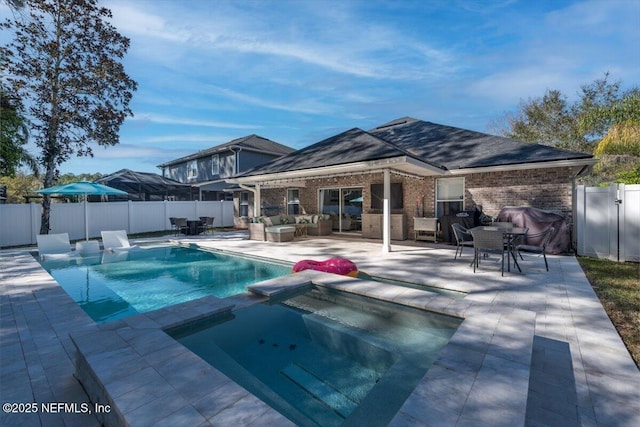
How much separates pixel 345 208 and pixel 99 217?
12.3 m

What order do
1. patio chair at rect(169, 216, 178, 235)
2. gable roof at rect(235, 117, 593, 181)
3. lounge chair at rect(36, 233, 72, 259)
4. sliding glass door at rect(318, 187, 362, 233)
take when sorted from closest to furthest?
gable roof at rect(235, 117, 593, 181) < lounge chair at rect(36, 233, 72, 259) < sliding glass door at rect(318, 187, 362, 233) < patio chair at rect(169, 216, 178, 235)

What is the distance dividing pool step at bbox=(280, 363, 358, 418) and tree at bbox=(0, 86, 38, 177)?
576 inches

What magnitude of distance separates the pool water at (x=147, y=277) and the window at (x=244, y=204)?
27.6 feet

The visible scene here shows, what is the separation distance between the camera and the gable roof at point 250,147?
75.1 ft

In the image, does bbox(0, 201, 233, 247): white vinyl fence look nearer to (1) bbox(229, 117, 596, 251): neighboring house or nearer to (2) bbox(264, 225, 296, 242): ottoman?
(1) bbox(229, 117, 596, 251): neighboring house

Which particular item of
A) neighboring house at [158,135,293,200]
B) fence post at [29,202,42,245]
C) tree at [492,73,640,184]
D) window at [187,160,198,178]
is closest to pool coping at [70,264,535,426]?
fence post at [29,202,42,245]

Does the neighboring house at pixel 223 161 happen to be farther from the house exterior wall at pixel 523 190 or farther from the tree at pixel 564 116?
the tree at pixel 564 116

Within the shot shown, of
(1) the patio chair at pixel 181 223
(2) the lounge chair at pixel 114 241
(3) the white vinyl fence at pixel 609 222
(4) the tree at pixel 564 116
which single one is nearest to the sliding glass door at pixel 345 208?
(1) the patio chair at pixel 181 223

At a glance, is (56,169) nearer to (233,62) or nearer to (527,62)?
(233,62)

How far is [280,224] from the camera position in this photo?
46.0 feet

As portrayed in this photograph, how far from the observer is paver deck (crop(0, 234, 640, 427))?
2207 mm

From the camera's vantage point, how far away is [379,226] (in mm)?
12953

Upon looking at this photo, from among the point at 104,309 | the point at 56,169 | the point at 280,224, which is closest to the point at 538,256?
the point at 280,224

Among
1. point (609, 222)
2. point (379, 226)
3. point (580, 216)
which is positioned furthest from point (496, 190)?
point (379, 226)
